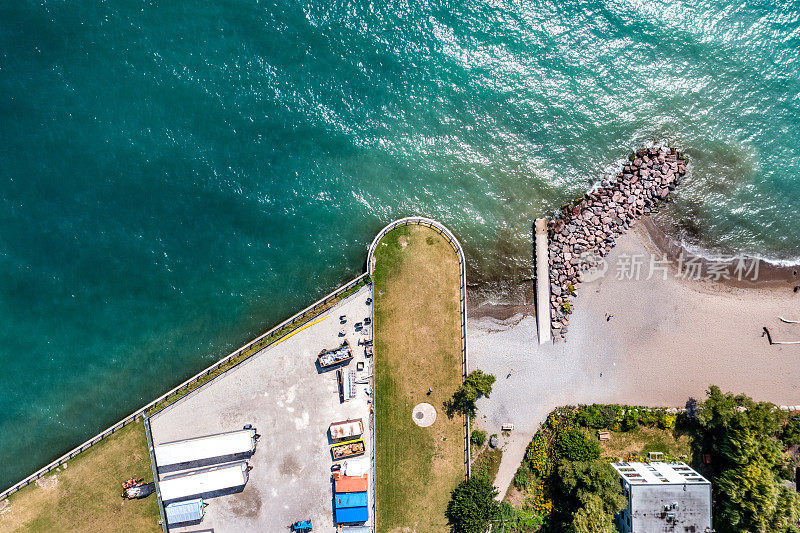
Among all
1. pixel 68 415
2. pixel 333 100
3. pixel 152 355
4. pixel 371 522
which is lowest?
pixel 371 522

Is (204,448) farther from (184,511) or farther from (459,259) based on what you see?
(459,259)

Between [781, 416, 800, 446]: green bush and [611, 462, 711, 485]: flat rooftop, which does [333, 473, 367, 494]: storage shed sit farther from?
[781, 416, 800, 446]: green bush

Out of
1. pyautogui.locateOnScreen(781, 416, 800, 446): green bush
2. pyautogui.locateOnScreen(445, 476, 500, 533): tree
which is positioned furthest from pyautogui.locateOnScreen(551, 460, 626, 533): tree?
pyautogui.locateOnScreen(781, 416, 800, 446): green bush

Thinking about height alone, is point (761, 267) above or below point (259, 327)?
above

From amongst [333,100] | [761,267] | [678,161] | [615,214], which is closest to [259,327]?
[333,100]

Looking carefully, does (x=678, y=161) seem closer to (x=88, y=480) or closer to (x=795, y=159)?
(x=795, y=159)
